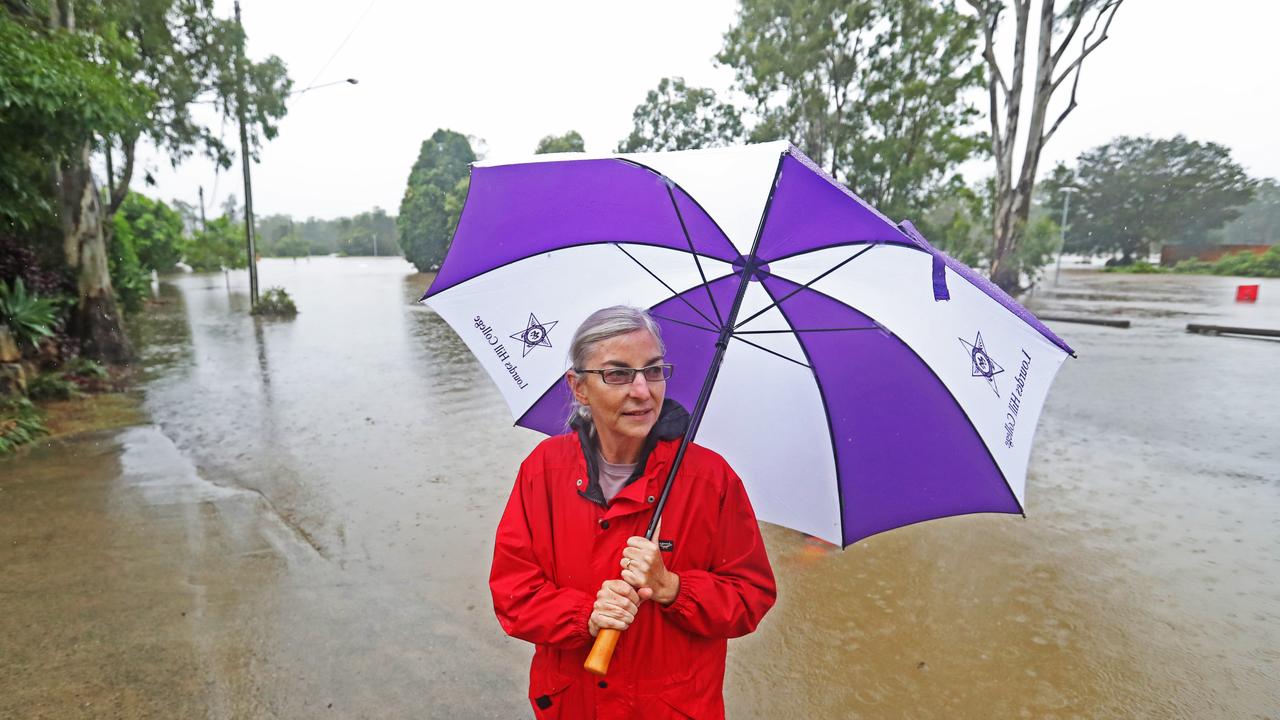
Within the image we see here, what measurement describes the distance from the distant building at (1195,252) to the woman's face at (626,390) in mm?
62726

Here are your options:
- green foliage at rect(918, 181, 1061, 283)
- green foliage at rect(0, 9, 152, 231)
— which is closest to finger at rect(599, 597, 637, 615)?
green foliage at rect(0, 9, 152, 231)

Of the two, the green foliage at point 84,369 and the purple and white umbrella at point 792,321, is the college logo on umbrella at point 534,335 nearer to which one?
the purple and white umbrella at point 792,321

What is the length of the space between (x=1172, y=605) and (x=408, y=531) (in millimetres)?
4538

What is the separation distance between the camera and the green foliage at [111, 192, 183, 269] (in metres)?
23.3

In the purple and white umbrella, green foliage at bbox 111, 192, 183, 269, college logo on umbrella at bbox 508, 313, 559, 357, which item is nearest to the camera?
the purple and white umbrella

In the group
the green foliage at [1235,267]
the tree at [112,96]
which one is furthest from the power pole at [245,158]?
the green foliage at [1235,267]

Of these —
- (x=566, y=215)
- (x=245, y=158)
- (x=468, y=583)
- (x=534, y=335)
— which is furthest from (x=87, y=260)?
(x=566, y=215)

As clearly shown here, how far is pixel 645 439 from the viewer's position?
1.57 metres

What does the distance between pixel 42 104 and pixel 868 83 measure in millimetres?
24108

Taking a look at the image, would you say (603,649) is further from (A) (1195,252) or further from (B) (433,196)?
(A) (1195,252)

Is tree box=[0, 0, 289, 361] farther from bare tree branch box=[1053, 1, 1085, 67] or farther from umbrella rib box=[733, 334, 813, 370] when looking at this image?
bare tree branch box=[1053, 1, 1085, 67]

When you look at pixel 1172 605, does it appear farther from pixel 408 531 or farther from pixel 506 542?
pixel 408 531

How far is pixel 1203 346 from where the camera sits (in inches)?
476

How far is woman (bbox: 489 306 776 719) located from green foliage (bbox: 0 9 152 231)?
6.54m
